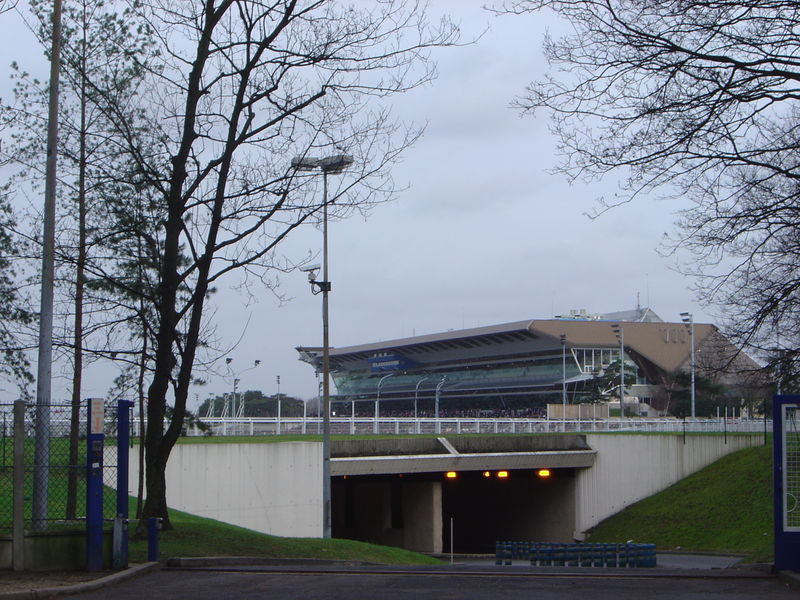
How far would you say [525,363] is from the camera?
107m

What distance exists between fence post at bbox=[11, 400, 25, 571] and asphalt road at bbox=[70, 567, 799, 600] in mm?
1418

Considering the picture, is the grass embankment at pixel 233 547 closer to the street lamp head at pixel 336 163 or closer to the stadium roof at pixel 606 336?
the street lamp head at pixel 336 163

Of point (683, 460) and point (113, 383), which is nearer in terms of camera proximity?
point (113, 383)

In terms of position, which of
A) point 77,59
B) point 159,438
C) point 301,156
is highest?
point 77,59

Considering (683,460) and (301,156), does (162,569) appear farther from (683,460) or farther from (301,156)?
(683,460)

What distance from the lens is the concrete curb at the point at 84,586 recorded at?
36.0 ft

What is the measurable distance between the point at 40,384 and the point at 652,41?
9.47m

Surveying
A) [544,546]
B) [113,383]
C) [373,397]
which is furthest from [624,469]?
[373,397]

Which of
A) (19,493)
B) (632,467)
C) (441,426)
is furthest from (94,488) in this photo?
(632,467)

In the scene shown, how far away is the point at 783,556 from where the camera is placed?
13.0m

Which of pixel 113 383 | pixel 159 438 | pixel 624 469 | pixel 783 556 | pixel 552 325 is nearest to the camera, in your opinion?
pixel 783 556

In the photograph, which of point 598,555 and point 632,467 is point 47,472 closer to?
point 598,555

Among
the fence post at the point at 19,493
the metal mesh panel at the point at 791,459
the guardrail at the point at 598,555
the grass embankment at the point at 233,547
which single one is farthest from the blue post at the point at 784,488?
the guardrail at the point at 598,555

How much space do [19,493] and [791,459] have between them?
9692 mm
